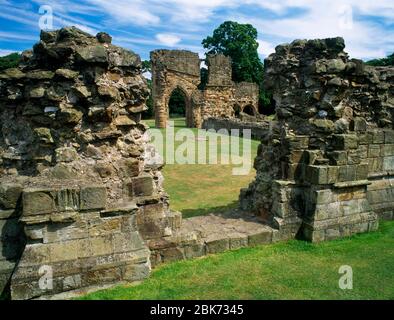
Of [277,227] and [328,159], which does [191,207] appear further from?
[328,159]

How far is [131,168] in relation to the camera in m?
4.39

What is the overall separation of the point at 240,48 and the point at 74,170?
4367 centimetres

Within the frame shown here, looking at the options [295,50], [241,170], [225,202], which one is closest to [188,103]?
[241,170]

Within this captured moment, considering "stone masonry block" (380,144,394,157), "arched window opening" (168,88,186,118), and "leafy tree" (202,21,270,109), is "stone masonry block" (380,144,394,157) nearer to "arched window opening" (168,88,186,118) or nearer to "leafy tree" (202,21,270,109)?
"leafy tree" (202,21,270,109)

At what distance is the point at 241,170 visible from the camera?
11711 mm

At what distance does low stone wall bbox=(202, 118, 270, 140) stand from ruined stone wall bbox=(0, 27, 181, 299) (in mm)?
15768

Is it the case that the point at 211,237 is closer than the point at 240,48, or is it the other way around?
the point at 211,237

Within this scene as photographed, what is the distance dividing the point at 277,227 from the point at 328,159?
1.43 meters

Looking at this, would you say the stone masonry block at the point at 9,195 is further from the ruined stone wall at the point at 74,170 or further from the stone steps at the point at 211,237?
the stone steps at the point at 211,237

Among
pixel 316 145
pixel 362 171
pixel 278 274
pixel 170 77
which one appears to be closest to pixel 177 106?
pixel 170 77

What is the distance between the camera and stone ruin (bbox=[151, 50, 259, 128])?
2616 centimetres

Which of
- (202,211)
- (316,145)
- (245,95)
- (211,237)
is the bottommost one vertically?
(202,211)

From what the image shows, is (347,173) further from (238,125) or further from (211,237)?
(238,125)

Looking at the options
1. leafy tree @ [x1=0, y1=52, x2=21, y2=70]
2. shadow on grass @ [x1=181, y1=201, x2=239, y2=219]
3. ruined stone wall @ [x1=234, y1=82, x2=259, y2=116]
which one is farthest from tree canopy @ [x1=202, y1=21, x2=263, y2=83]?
shadow on grass @ [x1=181, y1=201, x2=239, y2=219]
